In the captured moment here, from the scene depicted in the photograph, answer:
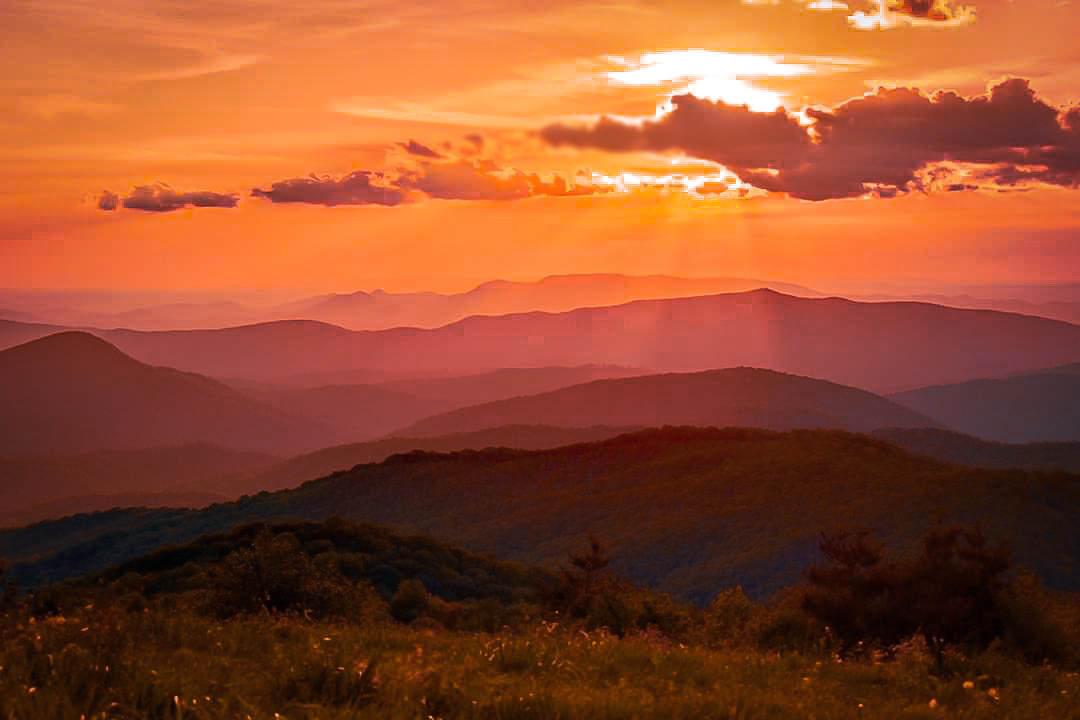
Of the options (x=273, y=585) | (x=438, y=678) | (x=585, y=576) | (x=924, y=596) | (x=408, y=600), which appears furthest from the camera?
(x=408, y=600)

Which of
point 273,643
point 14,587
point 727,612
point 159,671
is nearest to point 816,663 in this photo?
point 273,643

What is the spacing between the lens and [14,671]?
26.3 feet

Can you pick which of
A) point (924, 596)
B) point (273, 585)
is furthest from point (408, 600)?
point (273, 585)

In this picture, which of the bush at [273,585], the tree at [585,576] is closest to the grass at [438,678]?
the bush at [273,585]

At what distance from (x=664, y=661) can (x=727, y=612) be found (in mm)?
41697

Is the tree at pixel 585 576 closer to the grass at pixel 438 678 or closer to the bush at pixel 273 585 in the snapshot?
the bush at pixel 273 585

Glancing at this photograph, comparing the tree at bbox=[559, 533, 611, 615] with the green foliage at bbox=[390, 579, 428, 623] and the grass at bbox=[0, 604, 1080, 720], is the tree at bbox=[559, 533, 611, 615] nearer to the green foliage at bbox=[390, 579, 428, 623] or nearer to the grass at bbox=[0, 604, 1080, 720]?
the green foliage at bbox=[390, 579, 428, 623]

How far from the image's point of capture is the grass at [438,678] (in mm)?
7848

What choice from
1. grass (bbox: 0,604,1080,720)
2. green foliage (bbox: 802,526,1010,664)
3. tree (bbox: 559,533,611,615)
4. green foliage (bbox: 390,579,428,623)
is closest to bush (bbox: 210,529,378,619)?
grass (bbox: 0,604,1080,720)

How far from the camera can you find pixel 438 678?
8.74 metres

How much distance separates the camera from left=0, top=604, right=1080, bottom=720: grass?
7848mm

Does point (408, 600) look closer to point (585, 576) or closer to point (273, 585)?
point (585, 576)

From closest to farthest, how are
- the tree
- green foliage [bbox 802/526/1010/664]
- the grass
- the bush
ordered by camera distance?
1. the grass
2. green foliage [bbox 802/526/1010/664]
3. the bush
4. the tree

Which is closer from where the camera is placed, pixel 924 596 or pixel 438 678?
pixel 438 678
